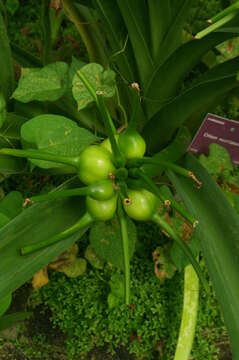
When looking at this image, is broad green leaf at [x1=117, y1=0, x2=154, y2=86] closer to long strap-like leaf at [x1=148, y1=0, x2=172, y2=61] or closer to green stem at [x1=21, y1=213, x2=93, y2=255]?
long strap-like leaf at [x1=148, y1=0, x2=172, y2=61]

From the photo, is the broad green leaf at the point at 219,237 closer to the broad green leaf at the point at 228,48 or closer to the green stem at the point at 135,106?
the green stem at the point at 135,106

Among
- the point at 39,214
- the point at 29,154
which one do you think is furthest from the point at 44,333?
the point at 29,154

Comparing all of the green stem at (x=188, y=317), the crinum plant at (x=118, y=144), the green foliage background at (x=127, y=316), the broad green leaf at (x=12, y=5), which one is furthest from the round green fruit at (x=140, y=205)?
the broad green leaf at (x=12, y=5)

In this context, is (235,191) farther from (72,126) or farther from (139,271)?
(72,126)

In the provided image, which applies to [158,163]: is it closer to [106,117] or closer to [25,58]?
[106,117]

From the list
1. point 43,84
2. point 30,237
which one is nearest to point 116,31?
point 43,84

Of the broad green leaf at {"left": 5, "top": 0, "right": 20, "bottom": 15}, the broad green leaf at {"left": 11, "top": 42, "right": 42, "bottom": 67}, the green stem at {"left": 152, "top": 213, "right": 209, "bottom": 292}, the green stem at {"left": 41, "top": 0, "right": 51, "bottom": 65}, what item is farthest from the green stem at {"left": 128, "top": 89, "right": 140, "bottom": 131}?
the broad green leaf at {"left": 5, "top": 0, "right": 20, "bottom": 15}
